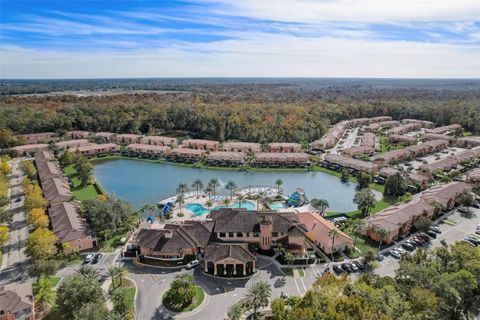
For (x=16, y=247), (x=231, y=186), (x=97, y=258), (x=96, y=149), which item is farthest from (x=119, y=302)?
(x=96, y=149)

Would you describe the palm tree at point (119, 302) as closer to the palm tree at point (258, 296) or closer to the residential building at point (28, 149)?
the palm tree at point (258, 296)

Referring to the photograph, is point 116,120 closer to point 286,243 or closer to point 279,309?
point 286,243

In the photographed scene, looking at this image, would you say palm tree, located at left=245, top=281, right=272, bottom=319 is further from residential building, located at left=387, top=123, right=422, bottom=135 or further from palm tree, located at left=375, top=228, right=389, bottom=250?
residential building, located at left=387, top=123, right=422, bottom=135

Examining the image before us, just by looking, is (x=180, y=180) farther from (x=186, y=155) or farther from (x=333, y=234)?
(x=333, y=234)

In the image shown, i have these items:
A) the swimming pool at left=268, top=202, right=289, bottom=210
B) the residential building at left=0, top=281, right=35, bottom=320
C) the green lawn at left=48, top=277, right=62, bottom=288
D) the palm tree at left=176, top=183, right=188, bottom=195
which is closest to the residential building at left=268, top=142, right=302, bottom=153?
the swimming pool at left=268, top=202, right=289, bottom=210


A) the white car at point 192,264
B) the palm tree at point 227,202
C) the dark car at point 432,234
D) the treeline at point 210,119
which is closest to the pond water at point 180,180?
the palm tree at point 227,202
